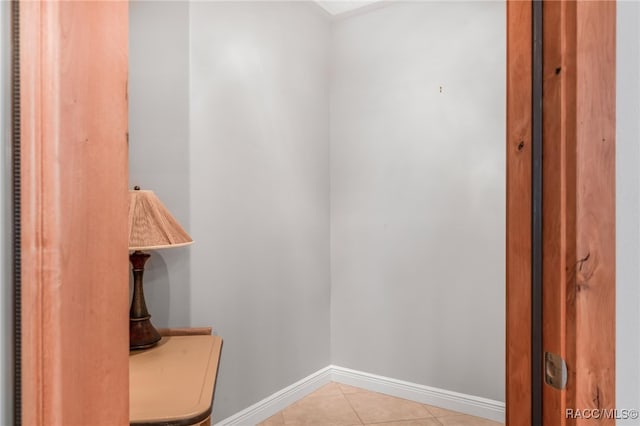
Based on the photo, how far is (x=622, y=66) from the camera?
2.43ft

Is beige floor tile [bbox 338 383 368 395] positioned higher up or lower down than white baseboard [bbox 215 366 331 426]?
lower down

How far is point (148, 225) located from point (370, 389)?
2.12m

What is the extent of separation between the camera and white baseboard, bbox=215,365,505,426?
2467 mm

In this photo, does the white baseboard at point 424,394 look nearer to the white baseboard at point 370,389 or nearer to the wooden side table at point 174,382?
the white baseboard at point 370,389

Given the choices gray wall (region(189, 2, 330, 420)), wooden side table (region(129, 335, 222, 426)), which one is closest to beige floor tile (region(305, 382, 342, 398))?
gray wall (region(189, 2, 330, 420))

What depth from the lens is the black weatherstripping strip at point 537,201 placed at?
800mm

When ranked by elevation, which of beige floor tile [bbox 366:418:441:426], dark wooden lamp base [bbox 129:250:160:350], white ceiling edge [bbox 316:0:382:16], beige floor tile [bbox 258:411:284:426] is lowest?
beige floor tile [bbox 366:418:441:426]

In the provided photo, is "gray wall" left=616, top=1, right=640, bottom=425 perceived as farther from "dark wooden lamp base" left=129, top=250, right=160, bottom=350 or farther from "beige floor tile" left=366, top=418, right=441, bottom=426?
"beige floor tile" left=366, top=418, right=441, bottom=426

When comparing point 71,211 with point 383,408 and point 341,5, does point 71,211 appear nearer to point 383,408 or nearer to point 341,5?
point 383,408

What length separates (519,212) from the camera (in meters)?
0.83

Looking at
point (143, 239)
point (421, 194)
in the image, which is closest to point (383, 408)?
point (421, 194)

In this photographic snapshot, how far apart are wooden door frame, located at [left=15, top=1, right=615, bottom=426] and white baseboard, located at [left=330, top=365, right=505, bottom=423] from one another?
6.52 ft

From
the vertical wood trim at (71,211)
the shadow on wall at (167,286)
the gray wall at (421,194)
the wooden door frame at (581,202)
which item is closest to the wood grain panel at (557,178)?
the wooden door frame at (581,202)

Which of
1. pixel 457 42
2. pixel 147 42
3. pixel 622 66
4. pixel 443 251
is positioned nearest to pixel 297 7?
pixel 457 42
